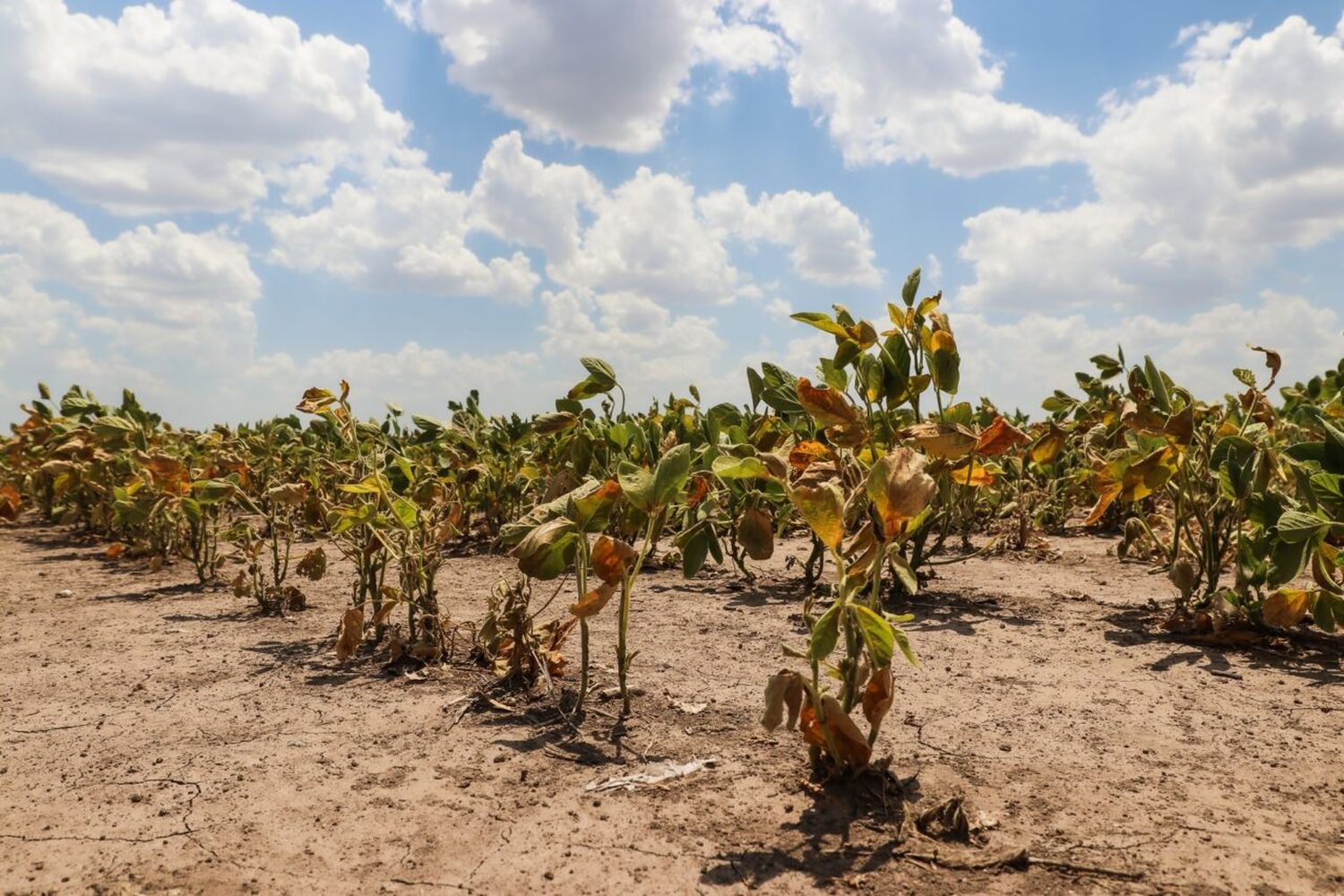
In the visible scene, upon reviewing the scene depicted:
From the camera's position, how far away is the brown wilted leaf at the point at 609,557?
197 cm

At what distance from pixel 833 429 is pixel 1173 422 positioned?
120 cm

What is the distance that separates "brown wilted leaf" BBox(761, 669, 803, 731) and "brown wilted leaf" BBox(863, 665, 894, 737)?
169mm

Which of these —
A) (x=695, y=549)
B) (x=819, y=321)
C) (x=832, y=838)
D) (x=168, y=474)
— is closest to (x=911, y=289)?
(x=819, y=321)

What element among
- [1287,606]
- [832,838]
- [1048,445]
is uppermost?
[1048,445]

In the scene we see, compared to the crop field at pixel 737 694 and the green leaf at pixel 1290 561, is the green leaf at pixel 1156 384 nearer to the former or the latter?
the crop field at pixel 737 694

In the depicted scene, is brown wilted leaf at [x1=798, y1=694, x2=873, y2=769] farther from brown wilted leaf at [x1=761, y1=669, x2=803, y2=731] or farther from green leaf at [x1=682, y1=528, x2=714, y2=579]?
green leaf at [x1=682, y1=528, x2=714, y2=579]

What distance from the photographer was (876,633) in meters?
1.58

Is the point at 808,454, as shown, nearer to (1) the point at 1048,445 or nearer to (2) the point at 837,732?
(2) the point at 837,732

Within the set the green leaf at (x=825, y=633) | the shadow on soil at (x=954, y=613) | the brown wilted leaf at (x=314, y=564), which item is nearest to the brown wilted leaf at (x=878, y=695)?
the green leaf at (x=825, y=633)

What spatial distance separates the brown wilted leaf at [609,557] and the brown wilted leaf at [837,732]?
0.49 metres

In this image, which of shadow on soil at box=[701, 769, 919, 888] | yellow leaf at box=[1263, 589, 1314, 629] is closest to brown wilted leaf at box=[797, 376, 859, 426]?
shadow on soil at box=[701, 769, 919, 888]

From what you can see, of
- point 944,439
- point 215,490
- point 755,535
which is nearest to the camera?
point 944,439

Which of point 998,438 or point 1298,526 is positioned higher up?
point 998,438

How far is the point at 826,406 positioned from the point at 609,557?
1.92ft
